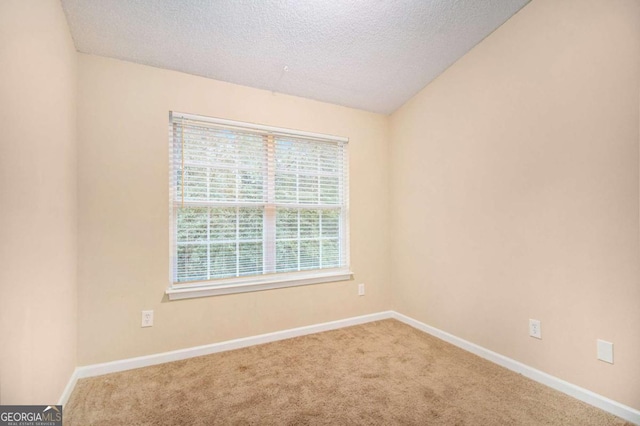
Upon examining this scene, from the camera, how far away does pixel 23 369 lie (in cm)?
129

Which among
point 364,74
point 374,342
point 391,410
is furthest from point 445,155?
point 391,410

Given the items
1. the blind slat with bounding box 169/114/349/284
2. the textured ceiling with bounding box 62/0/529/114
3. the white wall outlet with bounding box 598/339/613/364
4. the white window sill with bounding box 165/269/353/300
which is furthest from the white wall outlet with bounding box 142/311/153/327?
the white wall outlet with bounding box 598/339/613/364

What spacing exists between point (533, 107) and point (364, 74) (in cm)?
139

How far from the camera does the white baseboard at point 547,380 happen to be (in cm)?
165

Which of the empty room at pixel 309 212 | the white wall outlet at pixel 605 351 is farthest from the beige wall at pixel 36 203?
the white wall outlet at pixel 605 351

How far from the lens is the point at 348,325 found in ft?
10.1

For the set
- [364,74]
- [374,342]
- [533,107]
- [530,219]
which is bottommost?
[374,342]

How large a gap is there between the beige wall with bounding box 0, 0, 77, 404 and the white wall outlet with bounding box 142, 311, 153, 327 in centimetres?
42

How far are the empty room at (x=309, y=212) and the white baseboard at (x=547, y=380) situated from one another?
1cm

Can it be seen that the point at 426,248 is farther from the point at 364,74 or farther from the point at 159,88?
the point at 159,88

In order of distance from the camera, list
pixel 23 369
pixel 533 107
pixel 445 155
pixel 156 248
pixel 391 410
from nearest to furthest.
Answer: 1. pixel 23 369
2. pixel 391 410
3. pixel 533 107
4. pixel 156 248
5. pixel 445 155

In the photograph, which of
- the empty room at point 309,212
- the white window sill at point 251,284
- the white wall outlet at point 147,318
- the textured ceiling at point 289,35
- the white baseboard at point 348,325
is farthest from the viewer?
the white window sill at point 251,284

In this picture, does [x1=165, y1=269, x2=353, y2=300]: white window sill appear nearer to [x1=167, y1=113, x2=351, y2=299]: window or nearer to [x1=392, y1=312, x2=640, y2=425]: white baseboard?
[x1=167, y1=113, x2=351, y2=299]: window

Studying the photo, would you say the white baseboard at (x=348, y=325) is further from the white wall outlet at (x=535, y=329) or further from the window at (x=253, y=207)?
the window at (x=253, y=207)
